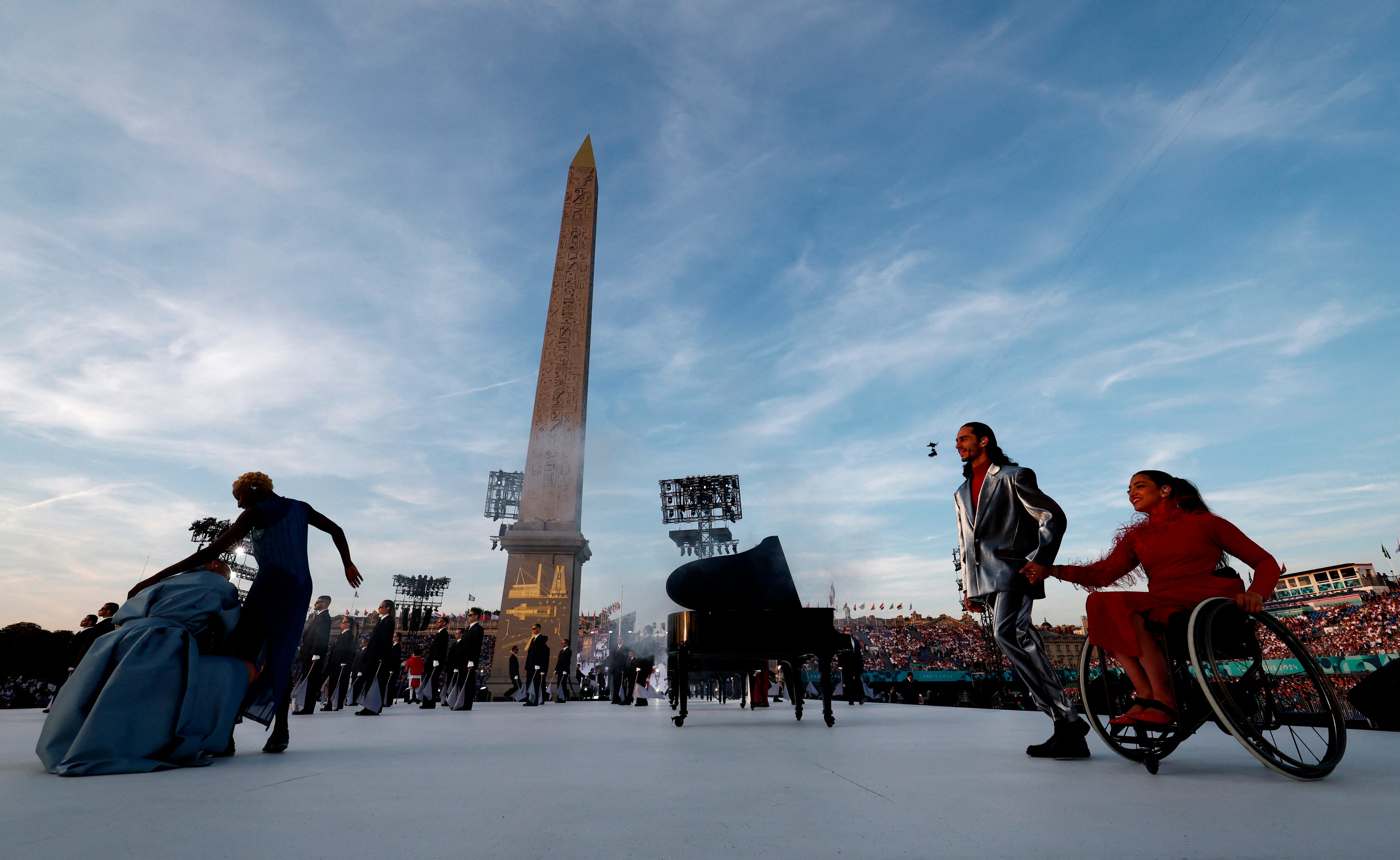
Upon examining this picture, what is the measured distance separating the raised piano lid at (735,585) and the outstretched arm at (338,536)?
3.30 m

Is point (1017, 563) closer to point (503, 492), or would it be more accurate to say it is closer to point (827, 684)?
point (827, 684)

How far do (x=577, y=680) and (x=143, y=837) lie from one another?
18641mm

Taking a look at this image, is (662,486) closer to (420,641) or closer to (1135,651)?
(420,641)

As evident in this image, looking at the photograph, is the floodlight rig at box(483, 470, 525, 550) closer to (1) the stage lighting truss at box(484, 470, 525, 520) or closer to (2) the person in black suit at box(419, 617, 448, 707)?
(1) the stage lighting truss at box(484, 470, 525, 520)

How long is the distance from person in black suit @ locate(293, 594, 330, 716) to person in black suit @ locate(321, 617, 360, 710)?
653mm

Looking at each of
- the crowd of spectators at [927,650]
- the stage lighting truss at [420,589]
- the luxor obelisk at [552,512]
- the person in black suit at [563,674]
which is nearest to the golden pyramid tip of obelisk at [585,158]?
the luxor obelisk at [552,512]

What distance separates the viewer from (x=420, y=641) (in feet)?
153

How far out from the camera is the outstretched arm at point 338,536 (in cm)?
324

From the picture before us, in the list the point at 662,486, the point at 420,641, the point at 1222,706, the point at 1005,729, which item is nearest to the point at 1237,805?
the point at 1222,706

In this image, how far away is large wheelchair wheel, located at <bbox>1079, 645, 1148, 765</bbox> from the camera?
95.0 inches

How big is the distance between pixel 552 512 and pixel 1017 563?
1359cm

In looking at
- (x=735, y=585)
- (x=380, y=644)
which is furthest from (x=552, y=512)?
(x=735, y=585)

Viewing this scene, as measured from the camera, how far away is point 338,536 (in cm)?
337

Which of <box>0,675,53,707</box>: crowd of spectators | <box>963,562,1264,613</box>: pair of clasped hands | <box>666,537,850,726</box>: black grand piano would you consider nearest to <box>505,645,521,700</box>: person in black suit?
<box>0,675,53,707</box>: crowd of spectators
